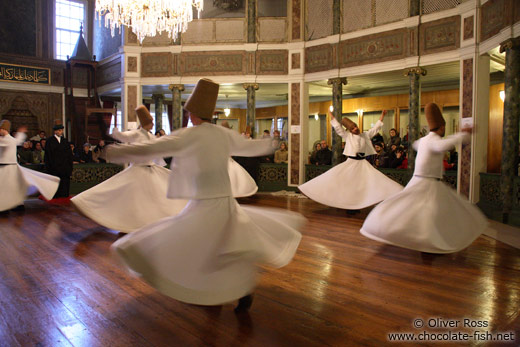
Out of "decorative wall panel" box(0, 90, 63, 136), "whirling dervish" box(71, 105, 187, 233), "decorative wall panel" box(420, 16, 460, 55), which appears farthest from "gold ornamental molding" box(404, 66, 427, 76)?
"decorative wall panel" box(0, 90, 63, 136)

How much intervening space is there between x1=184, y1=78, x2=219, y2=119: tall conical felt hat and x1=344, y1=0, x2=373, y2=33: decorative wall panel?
7964 mm

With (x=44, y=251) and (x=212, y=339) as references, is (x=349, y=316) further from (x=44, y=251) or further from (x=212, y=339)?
(x=44, y=251)

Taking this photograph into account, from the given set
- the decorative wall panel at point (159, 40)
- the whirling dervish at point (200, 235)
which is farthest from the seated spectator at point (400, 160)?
the whirling dervish at point (200, 235)

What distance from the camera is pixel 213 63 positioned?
36.7 ft

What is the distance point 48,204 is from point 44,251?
4257 mm

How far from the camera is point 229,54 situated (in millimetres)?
11117

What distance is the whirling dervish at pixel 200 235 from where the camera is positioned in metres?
2.44

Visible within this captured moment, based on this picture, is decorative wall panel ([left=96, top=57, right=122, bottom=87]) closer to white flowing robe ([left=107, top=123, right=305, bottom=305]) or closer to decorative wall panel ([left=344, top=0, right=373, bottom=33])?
decorative wall panel ([left=344, top=0, right=373, bottom=33])

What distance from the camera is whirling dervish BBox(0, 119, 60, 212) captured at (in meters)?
6.98

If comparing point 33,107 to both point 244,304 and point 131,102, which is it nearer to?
point 131,102

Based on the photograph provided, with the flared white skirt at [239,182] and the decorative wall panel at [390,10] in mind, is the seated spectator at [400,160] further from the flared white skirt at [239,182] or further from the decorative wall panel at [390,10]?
the flared white skirt at [239,182]

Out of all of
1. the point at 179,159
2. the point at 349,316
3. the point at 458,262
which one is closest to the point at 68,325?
the point at 179,159

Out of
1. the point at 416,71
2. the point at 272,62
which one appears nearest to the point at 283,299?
the point at 416,71

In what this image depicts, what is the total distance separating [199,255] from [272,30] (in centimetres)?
955
